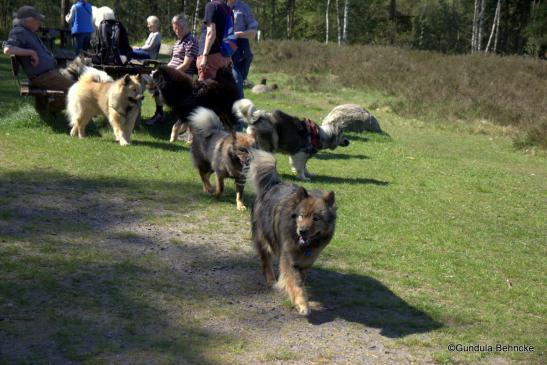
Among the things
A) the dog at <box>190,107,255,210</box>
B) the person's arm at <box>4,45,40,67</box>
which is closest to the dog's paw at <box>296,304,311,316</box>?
the dog at <box>190,107,255,210</box>

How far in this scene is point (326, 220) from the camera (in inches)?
181

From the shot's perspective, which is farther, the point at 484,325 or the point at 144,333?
the point at 484,325

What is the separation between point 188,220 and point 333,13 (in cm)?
5370

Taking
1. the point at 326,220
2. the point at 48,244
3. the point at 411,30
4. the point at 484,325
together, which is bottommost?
the point at 484,325

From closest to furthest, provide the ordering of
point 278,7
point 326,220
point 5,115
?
1. point 326,220
2. point 5,115
3. point 278,7

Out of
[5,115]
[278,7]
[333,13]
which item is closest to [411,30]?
[333,13]

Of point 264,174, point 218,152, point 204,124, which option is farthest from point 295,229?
point 204,124

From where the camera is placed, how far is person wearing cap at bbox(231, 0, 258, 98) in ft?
36.0

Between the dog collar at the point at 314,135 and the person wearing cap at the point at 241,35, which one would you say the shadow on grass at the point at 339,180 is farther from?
the person wearing cap at the point at 241,35

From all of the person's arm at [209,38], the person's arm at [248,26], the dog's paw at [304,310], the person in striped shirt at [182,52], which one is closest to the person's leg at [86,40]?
the person in striped shirt at [182,52]

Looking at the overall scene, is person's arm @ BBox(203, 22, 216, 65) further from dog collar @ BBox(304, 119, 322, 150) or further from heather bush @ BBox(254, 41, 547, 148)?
heather bush @ BBox(254, 41, 547, 148)

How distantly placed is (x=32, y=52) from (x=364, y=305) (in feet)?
25.2

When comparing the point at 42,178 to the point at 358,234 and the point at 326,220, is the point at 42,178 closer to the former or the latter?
the point at 358,234

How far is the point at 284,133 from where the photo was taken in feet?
29.8
